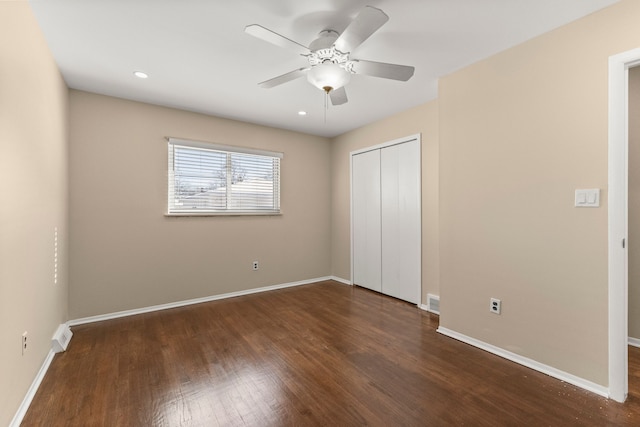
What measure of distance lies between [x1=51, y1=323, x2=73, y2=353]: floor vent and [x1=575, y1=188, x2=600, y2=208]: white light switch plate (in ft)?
13.4

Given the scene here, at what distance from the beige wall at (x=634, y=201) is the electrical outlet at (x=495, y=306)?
1.30 meters

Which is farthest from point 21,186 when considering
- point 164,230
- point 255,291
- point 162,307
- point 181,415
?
point 255,291

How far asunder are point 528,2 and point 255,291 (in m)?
4.06

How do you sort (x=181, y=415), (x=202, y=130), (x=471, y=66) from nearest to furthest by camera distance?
(x=181, y=415)
(x=471, y=66)
(x=202, y=130)

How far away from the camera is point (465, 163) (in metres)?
2.60

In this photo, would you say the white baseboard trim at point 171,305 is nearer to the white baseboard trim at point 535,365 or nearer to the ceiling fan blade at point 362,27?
the white baseboard trim at point 535,365

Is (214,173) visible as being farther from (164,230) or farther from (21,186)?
(21,186)

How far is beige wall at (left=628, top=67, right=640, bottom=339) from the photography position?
2.55 meters

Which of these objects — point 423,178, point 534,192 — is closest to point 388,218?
point 423,178

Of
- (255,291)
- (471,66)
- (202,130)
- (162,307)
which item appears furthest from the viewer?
(255,291)

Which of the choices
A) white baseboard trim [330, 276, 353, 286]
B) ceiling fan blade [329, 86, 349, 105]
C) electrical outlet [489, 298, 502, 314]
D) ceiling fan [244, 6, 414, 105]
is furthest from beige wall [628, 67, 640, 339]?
white baseboard trim [330, 276, 353, 286]

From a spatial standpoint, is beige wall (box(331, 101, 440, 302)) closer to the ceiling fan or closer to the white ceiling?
the white ceiling

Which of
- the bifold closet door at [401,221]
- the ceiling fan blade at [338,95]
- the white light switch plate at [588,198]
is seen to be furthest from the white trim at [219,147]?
the white light switch plate at [588,198]

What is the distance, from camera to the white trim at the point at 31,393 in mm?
1592
